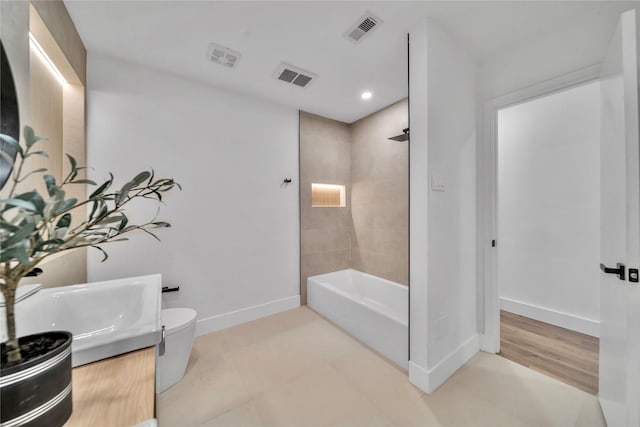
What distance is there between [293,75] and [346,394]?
8.84 ft

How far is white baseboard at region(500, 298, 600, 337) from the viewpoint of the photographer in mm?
2293

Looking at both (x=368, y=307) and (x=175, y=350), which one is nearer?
(x=175, y=350)

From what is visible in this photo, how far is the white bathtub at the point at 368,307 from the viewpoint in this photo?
6.32 ft

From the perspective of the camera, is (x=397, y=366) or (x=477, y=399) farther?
(x=397, y=366)

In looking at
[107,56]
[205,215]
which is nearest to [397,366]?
[205,215]

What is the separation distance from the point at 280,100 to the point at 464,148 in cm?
202

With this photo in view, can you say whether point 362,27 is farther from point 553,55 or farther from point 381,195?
point 381,195

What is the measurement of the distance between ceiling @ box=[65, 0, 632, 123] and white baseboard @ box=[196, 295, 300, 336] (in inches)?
95.1

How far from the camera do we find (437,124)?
5.54ft

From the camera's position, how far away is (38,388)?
0.52m

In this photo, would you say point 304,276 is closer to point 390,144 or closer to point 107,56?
point 390,144

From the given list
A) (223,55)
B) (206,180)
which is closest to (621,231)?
(223,55)

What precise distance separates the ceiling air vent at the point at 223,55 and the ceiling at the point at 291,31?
0.04 meters

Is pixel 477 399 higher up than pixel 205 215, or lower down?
lower down
